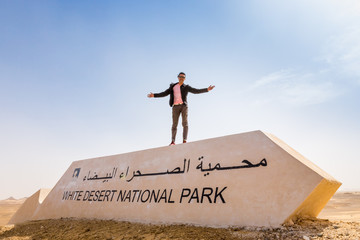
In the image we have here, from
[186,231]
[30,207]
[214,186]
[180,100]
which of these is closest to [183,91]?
[180,100]

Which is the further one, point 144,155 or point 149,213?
point 144,155

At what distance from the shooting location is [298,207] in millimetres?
3008

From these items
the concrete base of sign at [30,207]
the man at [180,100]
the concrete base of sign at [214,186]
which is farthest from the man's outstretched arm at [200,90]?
the concrete base of sign at [30,207]

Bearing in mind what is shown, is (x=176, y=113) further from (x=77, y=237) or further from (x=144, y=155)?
(x=77, y=237)

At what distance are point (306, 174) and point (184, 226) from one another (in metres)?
2.06

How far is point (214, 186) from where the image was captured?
3918 millimetres

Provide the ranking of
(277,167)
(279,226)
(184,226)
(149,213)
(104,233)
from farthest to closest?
(149,213) < (104,233) < (184,226) < (277,167) < (279,226)

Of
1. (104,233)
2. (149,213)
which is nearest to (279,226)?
(149,213)

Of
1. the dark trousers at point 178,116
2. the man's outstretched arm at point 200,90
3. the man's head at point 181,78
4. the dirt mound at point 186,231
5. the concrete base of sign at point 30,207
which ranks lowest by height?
the dirt mound at point 186,231

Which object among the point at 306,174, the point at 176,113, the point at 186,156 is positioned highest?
the point at 176,113

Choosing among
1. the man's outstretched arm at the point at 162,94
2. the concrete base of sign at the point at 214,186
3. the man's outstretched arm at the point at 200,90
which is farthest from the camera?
the man's outstretched arm at the point at 162,94

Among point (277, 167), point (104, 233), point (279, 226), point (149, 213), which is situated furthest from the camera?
point (149, 213)

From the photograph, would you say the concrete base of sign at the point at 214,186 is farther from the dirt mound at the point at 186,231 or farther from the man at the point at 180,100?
the man at the point at 180,100

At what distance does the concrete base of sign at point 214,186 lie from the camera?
3.16 m
